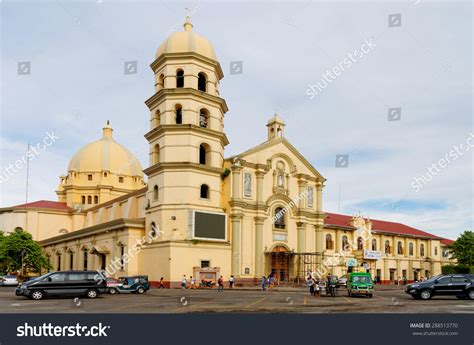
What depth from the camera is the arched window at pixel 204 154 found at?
1922 inches

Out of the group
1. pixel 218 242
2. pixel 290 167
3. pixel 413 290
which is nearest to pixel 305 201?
pixel 290 167

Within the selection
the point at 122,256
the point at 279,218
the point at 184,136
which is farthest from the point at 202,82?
the point at 122,256

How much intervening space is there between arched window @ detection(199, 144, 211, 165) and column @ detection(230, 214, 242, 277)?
585 centimetres

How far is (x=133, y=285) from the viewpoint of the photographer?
1426 inches

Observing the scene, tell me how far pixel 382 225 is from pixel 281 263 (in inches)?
1037

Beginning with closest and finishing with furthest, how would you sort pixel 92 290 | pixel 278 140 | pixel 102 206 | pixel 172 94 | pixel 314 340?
pixel 314 340 → pixel 92 290 → pixel 172 94 → pixel 278 140 → pixel 102 206

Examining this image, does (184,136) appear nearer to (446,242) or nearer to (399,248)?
(399,248)

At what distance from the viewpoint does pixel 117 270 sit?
49.1 m

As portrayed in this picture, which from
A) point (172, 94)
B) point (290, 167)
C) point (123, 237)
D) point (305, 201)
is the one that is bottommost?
point (123, 237)

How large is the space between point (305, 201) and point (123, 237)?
65.7ft

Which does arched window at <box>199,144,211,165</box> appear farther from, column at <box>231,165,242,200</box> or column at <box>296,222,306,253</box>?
column at <box>296,222,306,253</box>

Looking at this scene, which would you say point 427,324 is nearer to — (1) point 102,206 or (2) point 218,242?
(2) point 218,242

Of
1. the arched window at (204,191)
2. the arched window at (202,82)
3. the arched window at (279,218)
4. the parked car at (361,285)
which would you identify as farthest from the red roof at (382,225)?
the parked car at (361,285)

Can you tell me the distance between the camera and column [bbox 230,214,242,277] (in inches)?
1912
